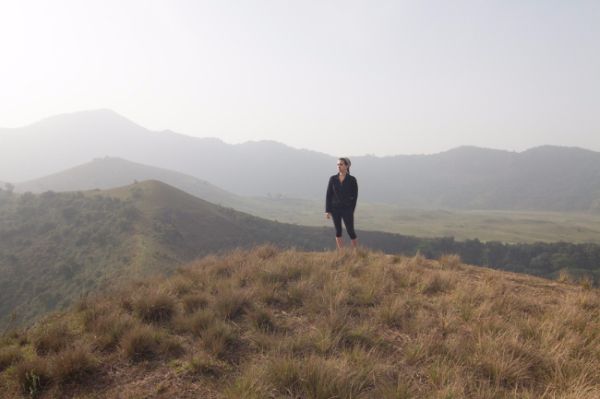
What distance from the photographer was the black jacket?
8.78 meters

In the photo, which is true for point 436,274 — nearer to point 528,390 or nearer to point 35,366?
point 528,390

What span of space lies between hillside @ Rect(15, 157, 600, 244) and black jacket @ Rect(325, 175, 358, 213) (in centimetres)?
10465

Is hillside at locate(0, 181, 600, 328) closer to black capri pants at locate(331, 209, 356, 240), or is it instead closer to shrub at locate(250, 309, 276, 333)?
black capri pants at locate(331, 209, 356, 240)

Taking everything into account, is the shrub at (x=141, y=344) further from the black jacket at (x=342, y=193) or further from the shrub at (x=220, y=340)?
the black jacket at (x=342, y=193)

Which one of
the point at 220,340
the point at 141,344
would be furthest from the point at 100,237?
the point at 220,340

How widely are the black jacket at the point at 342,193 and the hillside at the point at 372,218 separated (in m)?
105

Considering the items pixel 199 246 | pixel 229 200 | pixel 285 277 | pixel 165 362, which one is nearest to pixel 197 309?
pixel 165 362

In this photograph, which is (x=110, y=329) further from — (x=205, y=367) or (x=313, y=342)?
(x=313, y=342)

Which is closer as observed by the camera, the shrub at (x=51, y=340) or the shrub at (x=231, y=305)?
the shrub at (x=51, y=340)

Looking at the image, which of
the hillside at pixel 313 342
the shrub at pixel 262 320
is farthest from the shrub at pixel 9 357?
the shrub at pixel 262 320

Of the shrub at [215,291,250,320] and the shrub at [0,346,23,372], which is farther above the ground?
the shrub at [215,291,250,320]

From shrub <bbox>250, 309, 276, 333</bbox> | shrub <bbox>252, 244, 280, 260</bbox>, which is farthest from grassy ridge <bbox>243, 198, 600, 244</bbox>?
shrub <bbox>250, 309, 276, 333</bbox>

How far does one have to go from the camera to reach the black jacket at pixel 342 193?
8780 mm

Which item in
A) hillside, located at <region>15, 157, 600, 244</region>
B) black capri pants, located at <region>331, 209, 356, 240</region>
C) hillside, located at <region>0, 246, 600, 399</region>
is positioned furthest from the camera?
hillside, located at <region>15, 157, 600, 244</region>
